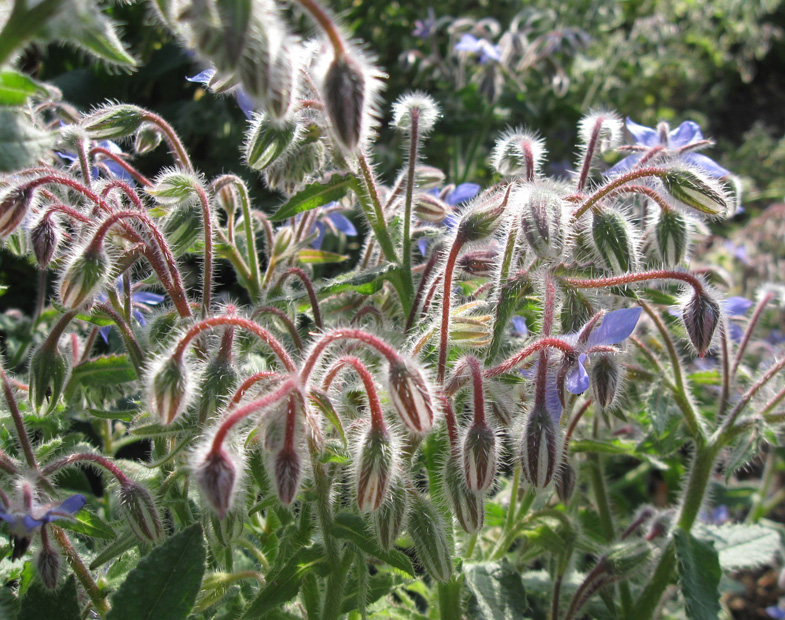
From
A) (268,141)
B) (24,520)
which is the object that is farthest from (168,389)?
(268,141)

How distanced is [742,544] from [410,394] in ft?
4.64

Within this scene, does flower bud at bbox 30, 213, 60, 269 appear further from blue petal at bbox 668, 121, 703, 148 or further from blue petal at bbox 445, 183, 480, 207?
blue petal at bbox 668, 121, 703, 148

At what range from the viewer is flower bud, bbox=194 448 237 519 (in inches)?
34.2

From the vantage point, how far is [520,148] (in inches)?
56.5

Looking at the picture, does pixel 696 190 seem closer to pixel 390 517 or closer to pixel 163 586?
pixel 390 517

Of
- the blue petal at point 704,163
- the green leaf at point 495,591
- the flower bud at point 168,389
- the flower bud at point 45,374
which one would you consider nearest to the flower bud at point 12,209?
the flower bud at point 45,374

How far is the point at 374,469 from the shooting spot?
38.3 inches

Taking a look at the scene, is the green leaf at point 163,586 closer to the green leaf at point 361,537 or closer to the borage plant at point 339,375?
the borage plant at point 339,375

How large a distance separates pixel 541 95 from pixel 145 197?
8.58 feet

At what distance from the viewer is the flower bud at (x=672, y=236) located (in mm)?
1219

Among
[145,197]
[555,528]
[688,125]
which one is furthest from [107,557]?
[688,125]

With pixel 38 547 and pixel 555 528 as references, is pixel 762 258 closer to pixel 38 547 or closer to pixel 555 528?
pixel 555 528

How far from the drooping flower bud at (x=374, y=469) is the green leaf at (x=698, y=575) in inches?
29.5

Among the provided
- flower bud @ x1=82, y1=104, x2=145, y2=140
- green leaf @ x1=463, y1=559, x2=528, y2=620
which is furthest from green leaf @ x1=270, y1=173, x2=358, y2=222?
green leaf @ x1=463, y1=559, x2=528, y2=620
